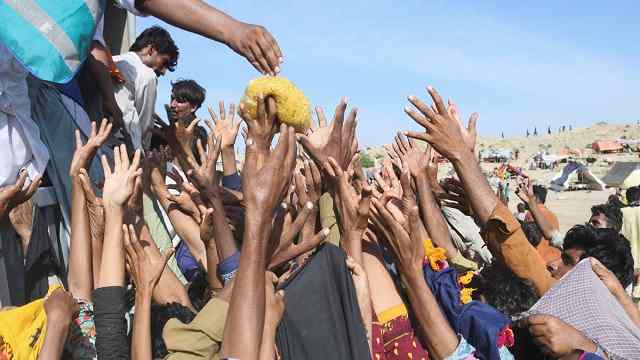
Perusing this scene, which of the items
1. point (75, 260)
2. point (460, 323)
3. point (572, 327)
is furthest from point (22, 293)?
point (572, 327)

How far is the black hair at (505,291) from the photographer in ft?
11.3

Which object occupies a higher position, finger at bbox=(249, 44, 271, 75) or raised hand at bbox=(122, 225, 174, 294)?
finger at bbox=(249, 44, 271, 75)

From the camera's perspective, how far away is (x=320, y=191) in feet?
11.5

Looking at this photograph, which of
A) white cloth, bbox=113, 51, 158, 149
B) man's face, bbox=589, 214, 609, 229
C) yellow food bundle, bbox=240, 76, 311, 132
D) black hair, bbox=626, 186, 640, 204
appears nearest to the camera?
yellow food bundle, bbox=240, 76, 311, 132

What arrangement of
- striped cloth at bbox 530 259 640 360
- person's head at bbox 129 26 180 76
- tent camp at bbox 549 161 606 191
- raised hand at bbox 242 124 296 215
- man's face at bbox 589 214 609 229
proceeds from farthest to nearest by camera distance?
tent camp at bbox 549 161 606 191 → man's face at bbox 589 214 609 229 → person's head at bbox 129 26 180 76 → striped cloth at bbox 530 259 640 360 → raised hand at bbox 242 124 296 215

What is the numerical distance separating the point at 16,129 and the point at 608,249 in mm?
3285

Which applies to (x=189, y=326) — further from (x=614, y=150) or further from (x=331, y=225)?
(x=614, y=150)

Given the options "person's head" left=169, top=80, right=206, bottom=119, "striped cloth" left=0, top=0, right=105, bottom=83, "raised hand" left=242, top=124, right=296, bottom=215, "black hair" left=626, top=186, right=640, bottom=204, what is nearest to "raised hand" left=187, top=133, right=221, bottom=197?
"striped cloth" left=0, top=0, right=105, bottom=83

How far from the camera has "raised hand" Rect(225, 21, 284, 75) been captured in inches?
117

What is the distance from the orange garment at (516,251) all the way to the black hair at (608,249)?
2.93 ft

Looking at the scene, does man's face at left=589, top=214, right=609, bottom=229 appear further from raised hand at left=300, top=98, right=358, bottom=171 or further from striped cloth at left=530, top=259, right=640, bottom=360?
raised hand at left=300, top=98, right=358, bottom=171

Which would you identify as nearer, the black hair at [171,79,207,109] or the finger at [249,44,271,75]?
the finger at [249,44,271,75]

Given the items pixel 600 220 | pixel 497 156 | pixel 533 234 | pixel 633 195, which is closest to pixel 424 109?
pixel 533 234

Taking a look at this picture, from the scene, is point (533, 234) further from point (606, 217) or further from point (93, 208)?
point (93, 208)
